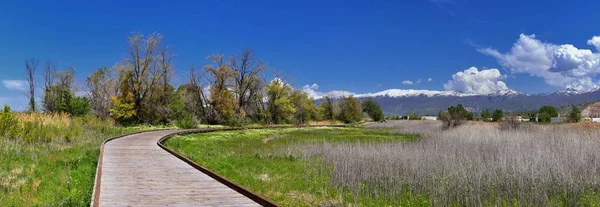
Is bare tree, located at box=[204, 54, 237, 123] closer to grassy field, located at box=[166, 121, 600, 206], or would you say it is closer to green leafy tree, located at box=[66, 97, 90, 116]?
green leafy tree, located at box=[66, 97, 90, 116]

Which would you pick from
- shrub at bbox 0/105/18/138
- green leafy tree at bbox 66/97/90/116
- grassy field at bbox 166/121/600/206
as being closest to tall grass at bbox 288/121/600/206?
grassy field at bbox 166/121/600/206

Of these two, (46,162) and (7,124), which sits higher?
(7,124)

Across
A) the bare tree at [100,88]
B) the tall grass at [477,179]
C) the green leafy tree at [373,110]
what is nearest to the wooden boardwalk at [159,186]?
the tall grass at [477,179]

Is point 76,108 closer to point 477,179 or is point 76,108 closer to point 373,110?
point 477,179

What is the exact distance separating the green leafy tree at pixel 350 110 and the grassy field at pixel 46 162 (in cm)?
6182

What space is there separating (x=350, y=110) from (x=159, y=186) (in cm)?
7637

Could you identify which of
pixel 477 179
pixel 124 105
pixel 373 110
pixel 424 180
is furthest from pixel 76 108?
pixel 373 110

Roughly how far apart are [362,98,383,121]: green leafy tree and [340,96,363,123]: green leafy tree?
22.5 m

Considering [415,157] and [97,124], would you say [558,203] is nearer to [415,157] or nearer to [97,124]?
[415,157]

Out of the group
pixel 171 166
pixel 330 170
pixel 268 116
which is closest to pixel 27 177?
pixel 171 166

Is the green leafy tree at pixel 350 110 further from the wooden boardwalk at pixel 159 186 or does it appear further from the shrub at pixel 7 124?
the wooden boardwalk at pixel 159 186

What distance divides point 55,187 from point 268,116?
49.7m

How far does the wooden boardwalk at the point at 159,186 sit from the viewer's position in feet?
25.5

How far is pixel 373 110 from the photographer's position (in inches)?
4370
